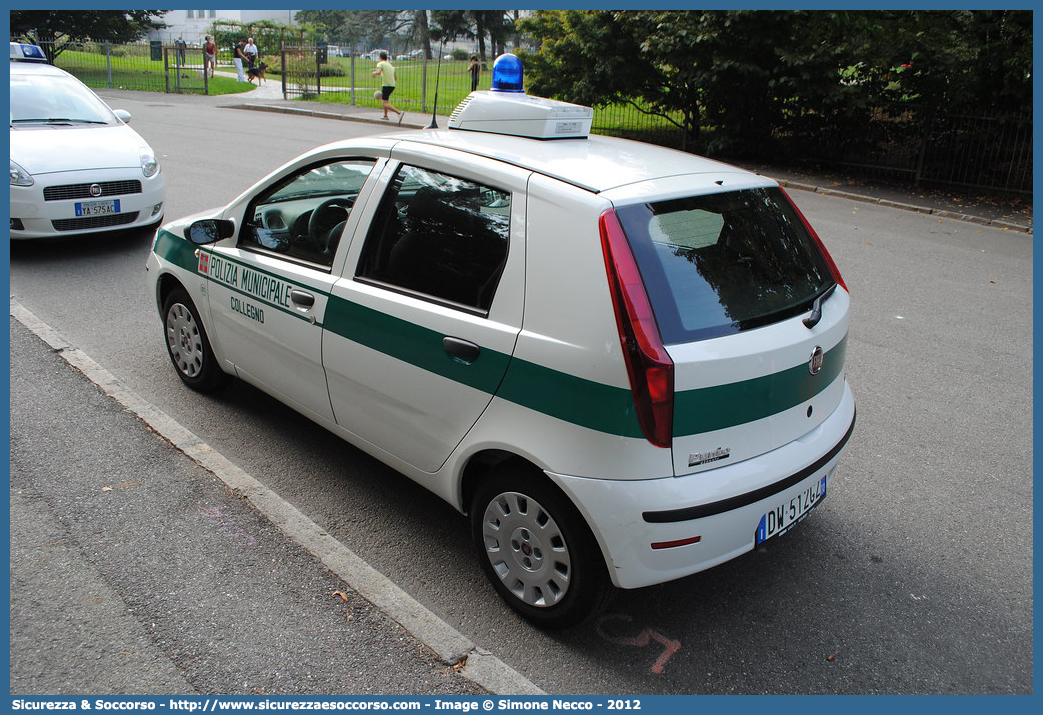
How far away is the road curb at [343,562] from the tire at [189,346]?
0.31 metres

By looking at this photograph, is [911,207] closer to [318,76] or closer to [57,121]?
[57,121]

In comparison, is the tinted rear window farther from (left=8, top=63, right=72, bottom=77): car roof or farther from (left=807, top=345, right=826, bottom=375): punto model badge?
(left=8, top=63, right=72, bottom=77): car roof

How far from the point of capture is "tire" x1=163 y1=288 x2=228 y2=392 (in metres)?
4.78

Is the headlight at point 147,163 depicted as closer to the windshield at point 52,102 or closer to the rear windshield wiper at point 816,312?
the windshield at point 52,102

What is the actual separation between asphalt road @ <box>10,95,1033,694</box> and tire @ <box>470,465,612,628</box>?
127mm

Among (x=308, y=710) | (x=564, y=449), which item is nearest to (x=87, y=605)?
(x=308, y=710)

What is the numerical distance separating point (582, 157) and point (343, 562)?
74.9 inches

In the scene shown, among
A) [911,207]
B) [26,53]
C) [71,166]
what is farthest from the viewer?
[911,207]

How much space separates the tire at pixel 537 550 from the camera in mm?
2869

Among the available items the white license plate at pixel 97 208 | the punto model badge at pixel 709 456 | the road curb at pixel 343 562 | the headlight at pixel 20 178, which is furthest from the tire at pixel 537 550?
the headlight at pixel 20 178

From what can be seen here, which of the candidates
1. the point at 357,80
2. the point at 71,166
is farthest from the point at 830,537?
the point at 357,80

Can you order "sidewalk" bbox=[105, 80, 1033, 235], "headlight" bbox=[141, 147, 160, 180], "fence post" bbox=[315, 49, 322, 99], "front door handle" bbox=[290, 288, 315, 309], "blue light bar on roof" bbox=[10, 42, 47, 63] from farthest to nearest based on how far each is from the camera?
"fence post" bbox=[315, 49, 322, 99], "sidewalk" bbox=[105, 80, 1033, 235], "blue light bar on roof" bbox=[10, 42, 47, 63], "headlight" bbox=[141, 147, 160, 180], "front door handle" bbox=[290, 288, 315, 309]

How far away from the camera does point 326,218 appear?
395 centimetres

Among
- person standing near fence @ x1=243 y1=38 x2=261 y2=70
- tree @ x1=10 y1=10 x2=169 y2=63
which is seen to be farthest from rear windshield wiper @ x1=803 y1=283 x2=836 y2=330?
tree @ x1=10 y1=10 x2=169 y2=63
